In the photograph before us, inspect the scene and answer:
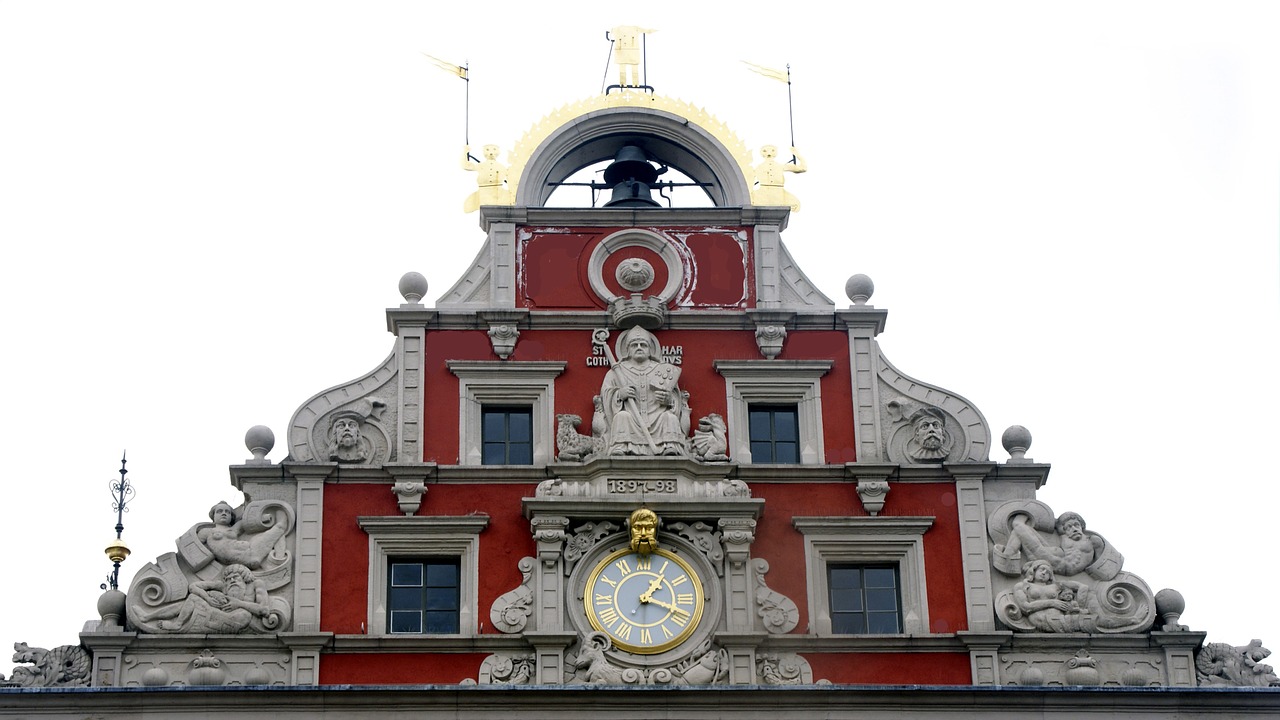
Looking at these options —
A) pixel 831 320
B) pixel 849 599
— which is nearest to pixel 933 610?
pixel 849 599

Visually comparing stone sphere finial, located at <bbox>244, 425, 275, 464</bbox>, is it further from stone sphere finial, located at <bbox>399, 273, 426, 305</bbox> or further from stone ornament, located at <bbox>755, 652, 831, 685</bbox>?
stone ornament, located at <bbox>755, 652, 831, 685</bbox>

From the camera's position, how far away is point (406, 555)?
36.1 metres

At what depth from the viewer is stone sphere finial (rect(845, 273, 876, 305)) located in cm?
3834

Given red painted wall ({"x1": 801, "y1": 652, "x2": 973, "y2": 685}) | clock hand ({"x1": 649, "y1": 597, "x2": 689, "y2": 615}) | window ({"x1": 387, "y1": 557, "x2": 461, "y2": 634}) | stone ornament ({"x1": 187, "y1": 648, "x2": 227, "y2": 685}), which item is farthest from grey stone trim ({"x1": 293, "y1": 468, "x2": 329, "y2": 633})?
red painted wall ({"x1": 801, "y1": 652, "x2": 973, "y2": 685})

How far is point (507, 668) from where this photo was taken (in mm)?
35094

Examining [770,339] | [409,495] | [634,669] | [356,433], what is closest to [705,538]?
[634,669]

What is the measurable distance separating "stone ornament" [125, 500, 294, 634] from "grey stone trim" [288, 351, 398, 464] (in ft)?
2.94

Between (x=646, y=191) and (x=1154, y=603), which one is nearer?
(x=1154, y=603)

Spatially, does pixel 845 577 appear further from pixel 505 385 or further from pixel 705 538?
pixel 505 385

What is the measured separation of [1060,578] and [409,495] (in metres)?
8.55

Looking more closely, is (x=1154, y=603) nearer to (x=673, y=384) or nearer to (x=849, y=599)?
(x=849, y=599)

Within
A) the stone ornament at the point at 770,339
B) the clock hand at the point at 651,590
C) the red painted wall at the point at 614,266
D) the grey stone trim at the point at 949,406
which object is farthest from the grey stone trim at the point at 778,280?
the clock hand at the point at 651,590

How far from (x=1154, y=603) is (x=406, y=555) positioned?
9673mm

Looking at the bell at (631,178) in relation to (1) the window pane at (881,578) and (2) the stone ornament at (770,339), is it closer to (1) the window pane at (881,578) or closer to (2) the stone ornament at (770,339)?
(2) the stone ornament at (770,339)
